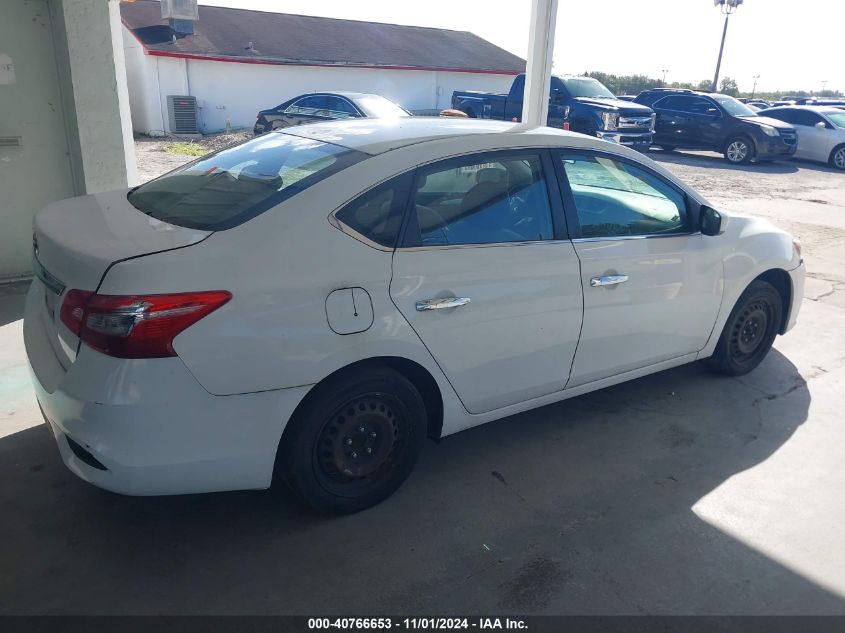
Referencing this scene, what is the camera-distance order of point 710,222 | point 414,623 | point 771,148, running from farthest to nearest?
1. point 771,148
2. point 710,222
3. point 414,623

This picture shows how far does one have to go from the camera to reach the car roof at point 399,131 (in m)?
3.26

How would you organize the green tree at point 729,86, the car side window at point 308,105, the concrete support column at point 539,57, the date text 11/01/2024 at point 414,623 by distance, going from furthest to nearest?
the green tree at point 729,86
the car side window at point 308,105
the concrete support column at point 539,57
the date text 11/01/2024 at point 414,623

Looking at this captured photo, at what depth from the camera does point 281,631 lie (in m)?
2.47

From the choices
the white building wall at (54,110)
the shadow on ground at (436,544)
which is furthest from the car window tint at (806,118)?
the white building wall at (54,110)

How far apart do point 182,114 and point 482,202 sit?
2345 cm

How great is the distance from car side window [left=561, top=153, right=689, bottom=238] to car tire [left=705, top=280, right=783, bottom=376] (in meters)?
0.91

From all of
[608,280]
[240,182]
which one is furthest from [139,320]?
[608,280]

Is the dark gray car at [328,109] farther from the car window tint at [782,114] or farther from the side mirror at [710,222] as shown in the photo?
the car window tint at [782,114]

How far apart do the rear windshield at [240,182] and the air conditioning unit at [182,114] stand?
22.4m

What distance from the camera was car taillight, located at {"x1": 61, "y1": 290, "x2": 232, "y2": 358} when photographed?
7.89ft

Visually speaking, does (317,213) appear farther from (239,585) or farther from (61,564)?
(61,564)

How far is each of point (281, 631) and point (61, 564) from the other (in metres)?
1.01

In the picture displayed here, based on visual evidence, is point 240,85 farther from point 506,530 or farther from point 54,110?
point 506,530

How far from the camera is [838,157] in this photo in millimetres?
18234
